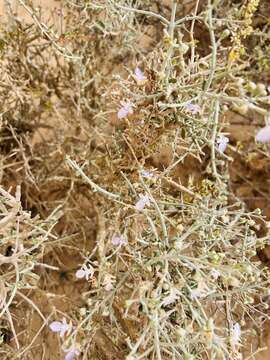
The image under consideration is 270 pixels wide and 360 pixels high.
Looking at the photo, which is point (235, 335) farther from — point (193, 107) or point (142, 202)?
point (193, 107)

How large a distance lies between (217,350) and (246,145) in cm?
88

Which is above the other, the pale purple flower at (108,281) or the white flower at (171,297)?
the white flower at (171,297)

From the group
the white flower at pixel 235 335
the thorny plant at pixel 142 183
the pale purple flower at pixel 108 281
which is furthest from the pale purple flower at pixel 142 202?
the white flower at pixel 235 335

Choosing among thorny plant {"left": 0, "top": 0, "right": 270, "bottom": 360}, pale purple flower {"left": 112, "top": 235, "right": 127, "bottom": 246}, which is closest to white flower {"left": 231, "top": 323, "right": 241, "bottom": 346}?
thorny plant {"left": 0, "top": 0, "right": 270, "bottom": 360}

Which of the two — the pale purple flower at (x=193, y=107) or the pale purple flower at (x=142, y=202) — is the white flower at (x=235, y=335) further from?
the pale purple flower at (x=193, y=107)

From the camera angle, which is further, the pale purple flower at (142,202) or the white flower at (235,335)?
the pale purple flower at (142,202)

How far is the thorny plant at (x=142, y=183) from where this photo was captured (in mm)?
995

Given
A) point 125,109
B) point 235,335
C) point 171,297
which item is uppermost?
point 125,109

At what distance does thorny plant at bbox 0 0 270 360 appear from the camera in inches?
39.2

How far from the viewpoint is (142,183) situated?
3.51ft

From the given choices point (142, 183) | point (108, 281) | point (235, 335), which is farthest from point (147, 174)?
point (235, 335)

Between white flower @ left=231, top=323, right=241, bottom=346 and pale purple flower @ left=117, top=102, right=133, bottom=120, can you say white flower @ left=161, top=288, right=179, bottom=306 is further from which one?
pale purple flower @ left=117, top=102, right=133, bottom=120

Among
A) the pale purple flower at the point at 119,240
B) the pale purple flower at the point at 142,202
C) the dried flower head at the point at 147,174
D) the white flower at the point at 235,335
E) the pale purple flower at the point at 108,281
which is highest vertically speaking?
the dried flower head at the point at 147,174

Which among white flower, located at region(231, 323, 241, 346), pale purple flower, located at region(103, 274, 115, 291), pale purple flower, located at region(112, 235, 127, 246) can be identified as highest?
pale purple flower, located at region(112, 235, 127, 246)
